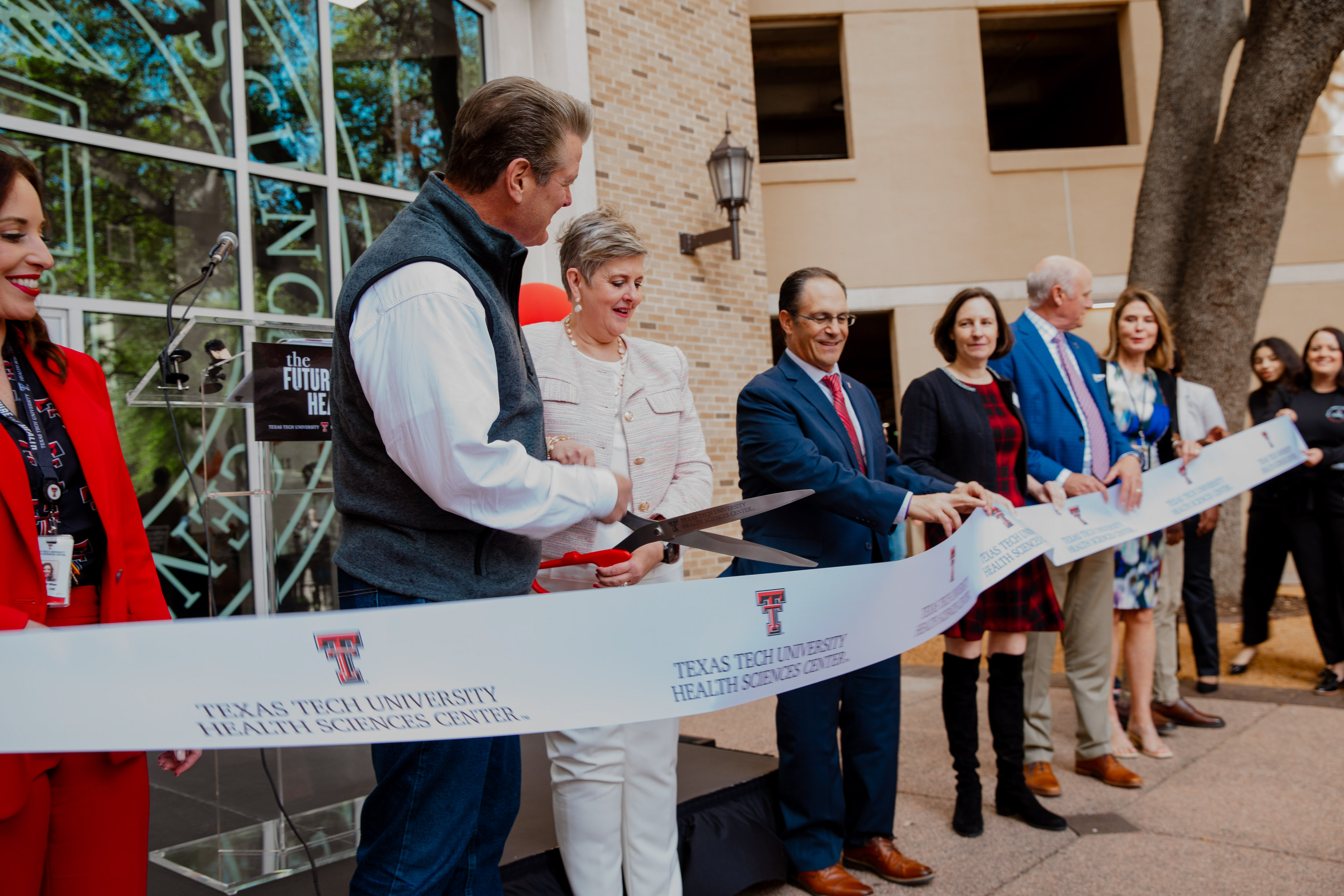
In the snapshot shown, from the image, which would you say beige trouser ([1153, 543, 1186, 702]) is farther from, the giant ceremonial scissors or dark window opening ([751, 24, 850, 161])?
dark window opening ([751, 24, 850, 161])

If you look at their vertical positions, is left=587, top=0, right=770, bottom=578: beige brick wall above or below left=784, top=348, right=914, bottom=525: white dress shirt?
above

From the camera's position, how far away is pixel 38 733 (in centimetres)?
128

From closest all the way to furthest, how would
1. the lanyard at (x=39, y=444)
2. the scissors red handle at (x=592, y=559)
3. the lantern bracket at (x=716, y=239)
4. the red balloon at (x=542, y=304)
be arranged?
the lanyard at (x=39, y=444), the scissors red handle at (x=592, y=559), the red balloon at (x=542, y=304), the lantern bracket at (x=716, y=239)

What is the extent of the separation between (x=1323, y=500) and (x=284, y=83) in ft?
22.8

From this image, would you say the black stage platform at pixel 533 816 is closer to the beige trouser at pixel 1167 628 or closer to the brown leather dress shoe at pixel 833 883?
the brown leather dress shoe at pixel 833 883

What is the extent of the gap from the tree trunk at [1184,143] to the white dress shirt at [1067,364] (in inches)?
172

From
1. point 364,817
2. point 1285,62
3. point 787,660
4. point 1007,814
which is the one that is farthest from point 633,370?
point 1285,62

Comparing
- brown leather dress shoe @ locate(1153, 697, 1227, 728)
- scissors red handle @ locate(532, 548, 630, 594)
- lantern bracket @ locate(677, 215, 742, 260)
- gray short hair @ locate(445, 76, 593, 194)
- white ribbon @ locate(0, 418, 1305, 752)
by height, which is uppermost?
lantern bracket @ locate(677, 215, 742, 260)

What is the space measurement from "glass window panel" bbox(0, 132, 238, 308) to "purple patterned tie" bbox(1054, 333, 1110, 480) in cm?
445

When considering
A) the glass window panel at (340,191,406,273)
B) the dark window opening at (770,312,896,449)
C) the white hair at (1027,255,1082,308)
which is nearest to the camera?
the white hair at (1027,255,1082,308)

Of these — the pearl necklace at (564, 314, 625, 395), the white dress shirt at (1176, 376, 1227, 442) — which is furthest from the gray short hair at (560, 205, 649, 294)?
the white dress shirt at (1176, 376, 1227, 442)

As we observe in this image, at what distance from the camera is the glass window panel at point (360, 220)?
19.6 ft

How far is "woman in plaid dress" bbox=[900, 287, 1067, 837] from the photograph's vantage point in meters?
3.30

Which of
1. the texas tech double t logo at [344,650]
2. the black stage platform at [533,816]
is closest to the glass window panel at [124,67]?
the black stage platform at [533,816]
